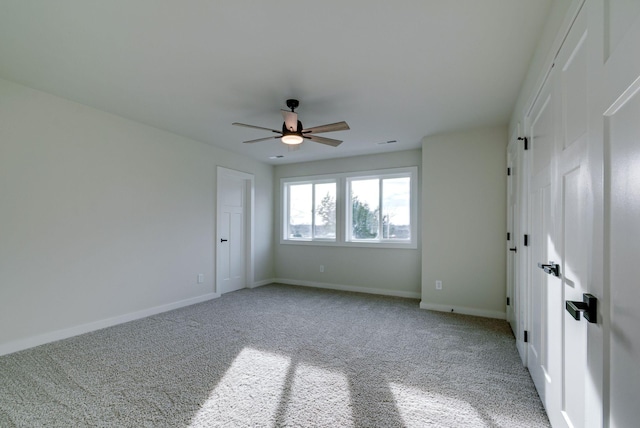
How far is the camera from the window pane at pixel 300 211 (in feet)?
20.2

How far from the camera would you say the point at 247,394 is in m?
2.14

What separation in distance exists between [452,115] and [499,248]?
6.19 feet

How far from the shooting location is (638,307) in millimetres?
767

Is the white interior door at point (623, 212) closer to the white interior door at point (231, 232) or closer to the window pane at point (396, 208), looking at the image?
the window pane at point (396, 208)

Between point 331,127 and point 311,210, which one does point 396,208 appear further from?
point 331,127

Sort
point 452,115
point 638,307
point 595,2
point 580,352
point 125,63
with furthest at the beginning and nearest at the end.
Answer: point 452,115 < point 125,63 < point 580,352 < point 595,2 < point 638,307

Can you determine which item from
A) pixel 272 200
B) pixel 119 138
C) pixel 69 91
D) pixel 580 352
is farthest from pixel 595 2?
pixel 272 200

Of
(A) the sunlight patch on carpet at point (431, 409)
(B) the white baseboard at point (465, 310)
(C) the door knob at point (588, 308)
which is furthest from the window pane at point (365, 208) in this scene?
(C) the door knob at point (588, 308)

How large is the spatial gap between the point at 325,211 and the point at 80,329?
4.06 metres

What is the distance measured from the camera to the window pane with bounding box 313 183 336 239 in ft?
19.3

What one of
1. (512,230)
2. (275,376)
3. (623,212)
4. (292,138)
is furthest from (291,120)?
(512,230)

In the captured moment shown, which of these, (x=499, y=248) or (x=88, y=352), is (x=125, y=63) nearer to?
(x=88, y=352)

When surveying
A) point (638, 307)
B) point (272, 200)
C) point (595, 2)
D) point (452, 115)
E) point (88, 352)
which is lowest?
point (88, 352)

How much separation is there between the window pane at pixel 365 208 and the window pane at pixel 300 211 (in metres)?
0.96
